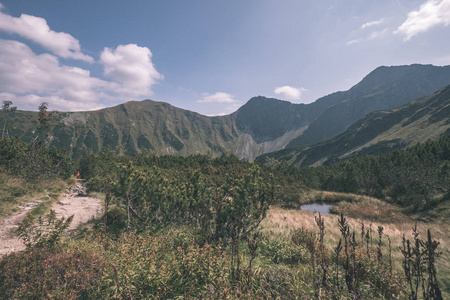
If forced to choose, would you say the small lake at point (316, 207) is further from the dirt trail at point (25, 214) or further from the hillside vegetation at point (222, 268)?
the dirt trail at point (25, 214)

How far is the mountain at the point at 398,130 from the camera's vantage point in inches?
4869

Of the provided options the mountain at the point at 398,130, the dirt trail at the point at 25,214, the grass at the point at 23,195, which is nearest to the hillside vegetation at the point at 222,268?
the dirt trail at the point at 25,214

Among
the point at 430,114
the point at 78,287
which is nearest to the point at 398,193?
the point at 78,287

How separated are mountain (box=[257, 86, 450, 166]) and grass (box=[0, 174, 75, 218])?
12110 cm

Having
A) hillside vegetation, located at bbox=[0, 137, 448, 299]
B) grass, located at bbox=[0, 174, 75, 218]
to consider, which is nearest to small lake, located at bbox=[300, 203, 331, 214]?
hillside vegetation, located at bbox=[0, 137, 448, 299]

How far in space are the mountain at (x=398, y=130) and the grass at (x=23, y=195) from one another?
397 feet

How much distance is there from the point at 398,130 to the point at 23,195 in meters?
212

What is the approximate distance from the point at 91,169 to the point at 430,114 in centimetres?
21114

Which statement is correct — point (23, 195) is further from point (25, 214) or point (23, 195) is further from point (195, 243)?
point (195, 243)

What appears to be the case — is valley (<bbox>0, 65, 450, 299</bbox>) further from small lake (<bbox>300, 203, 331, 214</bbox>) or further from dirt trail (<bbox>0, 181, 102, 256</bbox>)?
small lake (<bbox>300, 203, 331, 214</bbox>)

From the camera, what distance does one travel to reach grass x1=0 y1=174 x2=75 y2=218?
1376 cm

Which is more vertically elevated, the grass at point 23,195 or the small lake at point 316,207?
the grass at point 23,195

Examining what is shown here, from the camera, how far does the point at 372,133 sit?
183250 millimetres

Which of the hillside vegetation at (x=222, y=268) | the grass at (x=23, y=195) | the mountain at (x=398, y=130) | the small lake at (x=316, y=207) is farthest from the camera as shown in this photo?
the mountain at (x=398, y=130)
